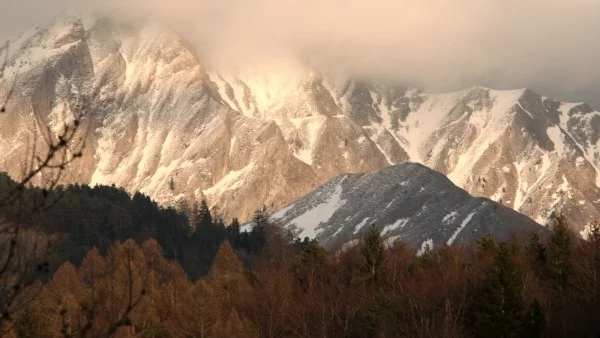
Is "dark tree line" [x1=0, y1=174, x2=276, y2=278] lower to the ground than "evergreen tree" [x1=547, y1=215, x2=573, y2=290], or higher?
higher

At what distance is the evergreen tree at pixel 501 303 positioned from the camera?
50594 mm

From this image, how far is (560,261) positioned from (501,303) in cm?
1388

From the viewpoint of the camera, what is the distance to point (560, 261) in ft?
207

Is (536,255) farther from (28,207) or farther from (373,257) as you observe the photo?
(28,207)

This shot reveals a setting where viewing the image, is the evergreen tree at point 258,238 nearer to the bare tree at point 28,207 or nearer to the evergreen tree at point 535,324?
the evergreen tree at point 535,324

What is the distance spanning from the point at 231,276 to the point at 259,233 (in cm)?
8158

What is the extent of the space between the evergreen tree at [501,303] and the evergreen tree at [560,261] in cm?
998

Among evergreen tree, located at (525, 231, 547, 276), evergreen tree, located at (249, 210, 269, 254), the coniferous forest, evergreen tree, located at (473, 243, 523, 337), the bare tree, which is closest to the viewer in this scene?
the bare tree

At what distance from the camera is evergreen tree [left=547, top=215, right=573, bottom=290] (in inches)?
2468

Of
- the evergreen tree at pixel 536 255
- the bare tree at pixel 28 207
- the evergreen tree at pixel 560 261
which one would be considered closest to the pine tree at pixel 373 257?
the evergreen tree at pixel 536 255

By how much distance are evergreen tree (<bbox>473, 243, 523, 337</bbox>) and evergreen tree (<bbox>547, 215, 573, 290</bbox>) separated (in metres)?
9.98

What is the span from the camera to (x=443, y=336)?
4728 centimetres

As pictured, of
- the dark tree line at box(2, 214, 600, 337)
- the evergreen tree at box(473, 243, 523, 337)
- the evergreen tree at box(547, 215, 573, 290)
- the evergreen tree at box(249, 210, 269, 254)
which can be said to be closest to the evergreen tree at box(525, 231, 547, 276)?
the dark tree line at box(2, 214, 600, 337)

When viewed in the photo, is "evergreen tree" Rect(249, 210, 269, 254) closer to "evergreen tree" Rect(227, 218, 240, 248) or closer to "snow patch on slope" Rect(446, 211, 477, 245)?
"evergreen tree" Rect(227, 218, 240, 248)
